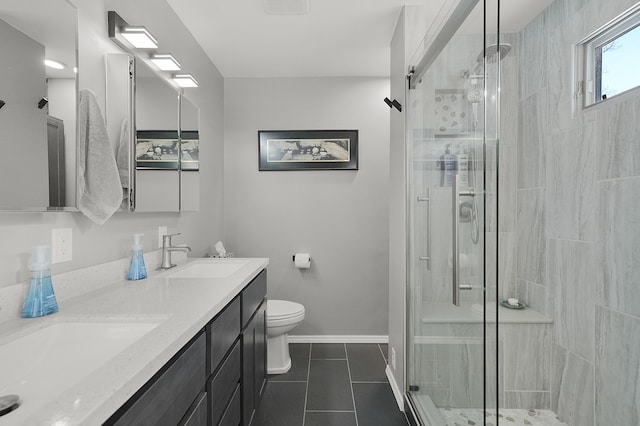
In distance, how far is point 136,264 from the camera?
1.60 metres

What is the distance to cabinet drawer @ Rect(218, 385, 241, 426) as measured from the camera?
1.34 m

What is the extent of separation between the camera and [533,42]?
2.23 meters

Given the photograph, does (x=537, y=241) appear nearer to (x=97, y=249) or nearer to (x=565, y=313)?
(x=565, y=313)

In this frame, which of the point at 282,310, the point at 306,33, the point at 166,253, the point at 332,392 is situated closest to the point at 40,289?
the point at 166,253

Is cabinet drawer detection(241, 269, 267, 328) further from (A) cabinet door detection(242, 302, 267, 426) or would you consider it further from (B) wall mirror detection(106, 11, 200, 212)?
(B) wall mirror detection(106, 11, 200, 212)

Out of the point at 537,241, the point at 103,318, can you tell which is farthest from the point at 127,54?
the point at 537,241

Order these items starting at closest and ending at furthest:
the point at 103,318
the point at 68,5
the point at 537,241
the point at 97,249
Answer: the point at 103,318 → the point at 68,5 → the point at 97,249 → the point at 537,241

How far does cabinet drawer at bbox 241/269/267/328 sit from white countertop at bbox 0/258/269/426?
70mm

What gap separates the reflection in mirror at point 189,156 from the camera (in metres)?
2.18

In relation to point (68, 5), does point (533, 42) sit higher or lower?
higher

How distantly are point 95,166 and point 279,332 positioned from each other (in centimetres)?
166

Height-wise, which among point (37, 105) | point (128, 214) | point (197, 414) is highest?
point (37, 105)

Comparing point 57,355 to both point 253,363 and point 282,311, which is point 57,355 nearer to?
point 253,363

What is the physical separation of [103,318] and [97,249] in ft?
1.76
